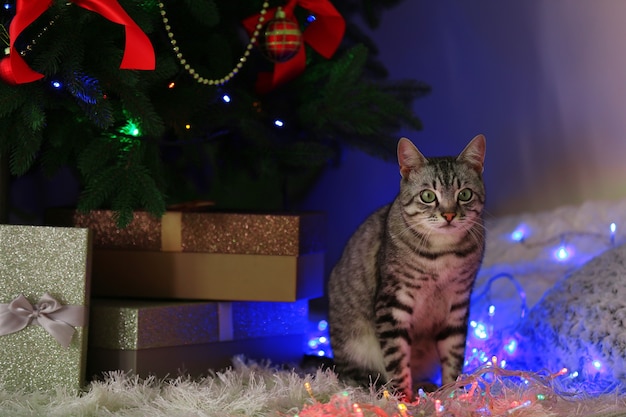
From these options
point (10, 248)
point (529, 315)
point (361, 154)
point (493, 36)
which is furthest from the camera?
point (361, 154)

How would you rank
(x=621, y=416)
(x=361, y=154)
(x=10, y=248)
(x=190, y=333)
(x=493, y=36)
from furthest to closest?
(x=361, y=154), (x=493, y=36), (x=190, y=333), (x=10, y=248), (x=621, y=416)

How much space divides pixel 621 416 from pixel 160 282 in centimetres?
100

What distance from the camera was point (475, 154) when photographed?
5.16ft

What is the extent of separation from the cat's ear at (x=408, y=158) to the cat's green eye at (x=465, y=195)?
0.10 meters

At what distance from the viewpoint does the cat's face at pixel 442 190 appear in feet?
4.94

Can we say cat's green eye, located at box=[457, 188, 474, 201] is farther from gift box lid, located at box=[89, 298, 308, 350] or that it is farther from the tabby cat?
gift box lid, located at box=[89, 298, 308, 350]

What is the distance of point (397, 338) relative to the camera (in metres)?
1.57

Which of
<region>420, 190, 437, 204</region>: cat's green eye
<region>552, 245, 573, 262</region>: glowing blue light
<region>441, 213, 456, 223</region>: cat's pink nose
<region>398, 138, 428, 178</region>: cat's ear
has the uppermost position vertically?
<region>398, 138, 428, 178</region>: cat's ear

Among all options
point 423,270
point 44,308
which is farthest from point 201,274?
point 423,270

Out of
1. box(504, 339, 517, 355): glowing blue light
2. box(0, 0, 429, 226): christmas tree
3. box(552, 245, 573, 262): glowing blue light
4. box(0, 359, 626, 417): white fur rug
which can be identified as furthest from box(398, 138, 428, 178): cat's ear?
box(552, 245, 573, 262): glowing blue light

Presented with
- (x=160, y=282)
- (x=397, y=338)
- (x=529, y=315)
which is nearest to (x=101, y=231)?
(x=160, y=282)

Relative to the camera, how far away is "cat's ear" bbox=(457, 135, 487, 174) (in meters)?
1.56

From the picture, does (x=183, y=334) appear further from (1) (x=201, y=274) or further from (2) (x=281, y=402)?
(2) (x=281, y=402)

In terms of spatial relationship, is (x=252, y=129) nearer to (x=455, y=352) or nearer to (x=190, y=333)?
(x=190, y=333)
